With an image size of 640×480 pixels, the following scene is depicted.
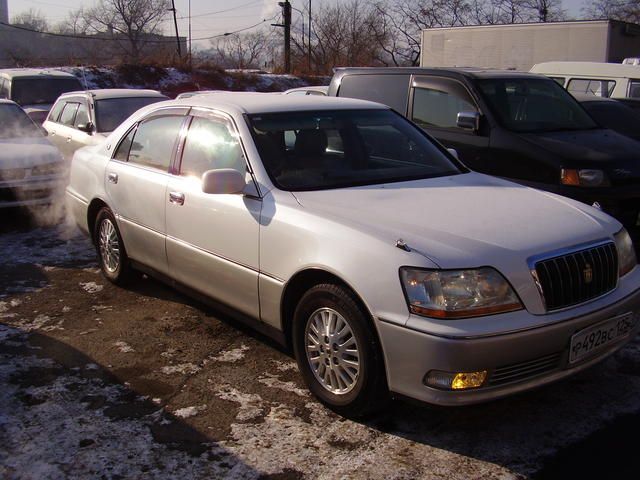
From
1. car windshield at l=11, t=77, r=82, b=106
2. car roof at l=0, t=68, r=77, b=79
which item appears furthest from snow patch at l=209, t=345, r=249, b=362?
car roof at l=0, t=68, r=77, b=79

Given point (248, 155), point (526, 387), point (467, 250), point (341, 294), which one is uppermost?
point (248, 155)

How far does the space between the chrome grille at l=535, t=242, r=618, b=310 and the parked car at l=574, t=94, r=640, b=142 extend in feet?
20.2

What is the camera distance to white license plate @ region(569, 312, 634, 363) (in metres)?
3.28

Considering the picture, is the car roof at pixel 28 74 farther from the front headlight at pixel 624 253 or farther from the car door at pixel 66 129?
the front headlight at pixel 624 253

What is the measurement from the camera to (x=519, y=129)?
671cm

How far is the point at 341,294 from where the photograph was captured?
3381mm

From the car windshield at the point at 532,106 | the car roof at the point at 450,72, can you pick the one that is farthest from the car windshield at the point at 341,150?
the car roof at the point at 450,72

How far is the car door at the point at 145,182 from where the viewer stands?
487cm

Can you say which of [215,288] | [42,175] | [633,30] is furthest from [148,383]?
[633,30]

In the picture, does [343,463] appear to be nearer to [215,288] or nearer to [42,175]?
[215,288]

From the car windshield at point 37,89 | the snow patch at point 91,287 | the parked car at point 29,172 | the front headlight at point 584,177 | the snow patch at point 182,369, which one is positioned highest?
the car windshield at point 37,89

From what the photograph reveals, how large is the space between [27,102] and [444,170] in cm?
1134

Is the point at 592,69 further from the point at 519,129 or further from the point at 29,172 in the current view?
the point at 29,172

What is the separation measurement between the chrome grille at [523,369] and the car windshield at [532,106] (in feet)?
12.7
